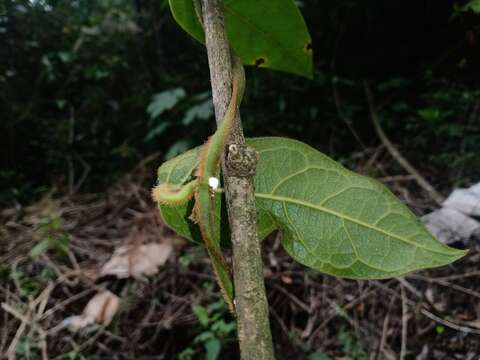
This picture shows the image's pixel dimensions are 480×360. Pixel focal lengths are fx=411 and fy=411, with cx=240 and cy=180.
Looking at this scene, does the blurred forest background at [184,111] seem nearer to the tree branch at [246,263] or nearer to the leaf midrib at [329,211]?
the leaf midrib at [329,211]

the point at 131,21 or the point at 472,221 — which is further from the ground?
the point at 131,21

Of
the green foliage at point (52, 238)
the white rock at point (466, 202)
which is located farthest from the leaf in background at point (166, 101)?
the white rock at point (466, 202)

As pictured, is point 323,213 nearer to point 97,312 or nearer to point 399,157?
point 97,312

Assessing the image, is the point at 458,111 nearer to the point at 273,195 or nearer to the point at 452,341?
the point at 452,341

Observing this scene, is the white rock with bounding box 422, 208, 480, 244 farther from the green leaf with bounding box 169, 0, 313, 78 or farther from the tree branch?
the tree branch

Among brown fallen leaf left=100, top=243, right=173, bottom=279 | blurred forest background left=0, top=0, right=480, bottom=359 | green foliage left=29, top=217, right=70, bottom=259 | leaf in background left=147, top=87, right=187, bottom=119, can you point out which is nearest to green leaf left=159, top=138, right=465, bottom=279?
blurred forest background left=0, top=0, right=480, bottom=359

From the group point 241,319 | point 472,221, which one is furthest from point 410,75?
point 241,319

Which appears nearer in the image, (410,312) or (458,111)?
(410,312)
